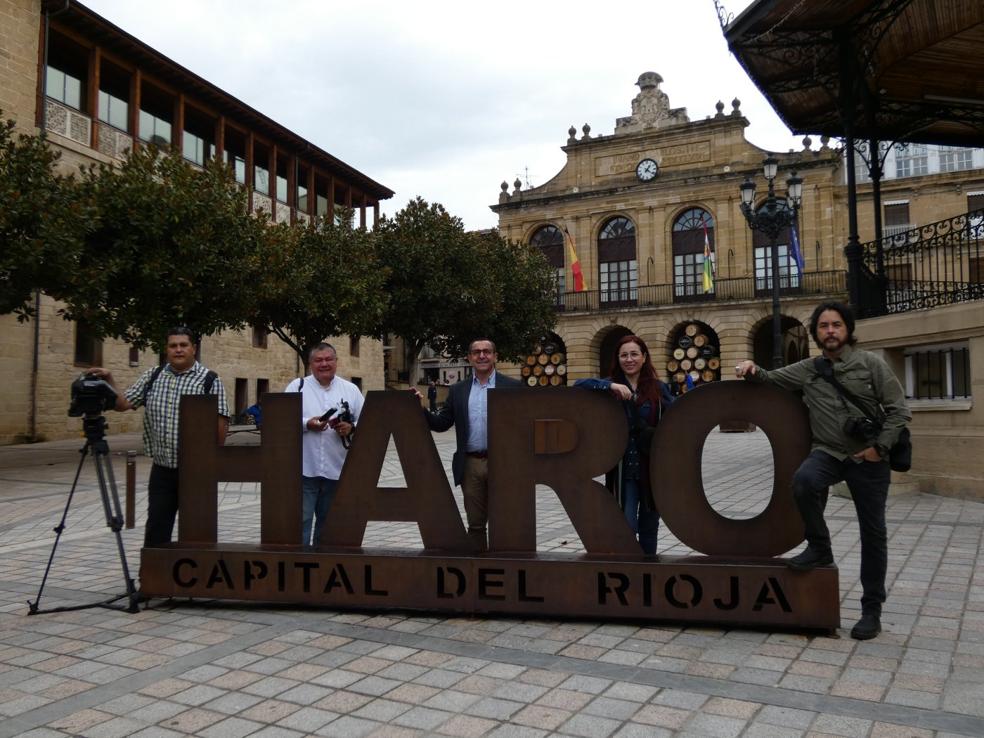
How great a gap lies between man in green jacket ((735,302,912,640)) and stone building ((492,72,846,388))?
34.4 meters

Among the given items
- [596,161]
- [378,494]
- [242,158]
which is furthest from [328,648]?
[596,161]

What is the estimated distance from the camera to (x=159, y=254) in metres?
15.4

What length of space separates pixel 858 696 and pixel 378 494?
2.89 m

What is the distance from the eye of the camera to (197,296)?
15961 millimetres

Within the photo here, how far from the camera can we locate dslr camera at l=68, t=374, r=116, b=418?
4762 mm

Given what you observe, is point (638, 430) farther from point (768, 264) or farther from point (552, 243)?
point (552, 243)

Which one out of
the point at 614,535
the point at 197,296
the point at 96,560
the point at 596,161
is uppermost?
the point at 596,161

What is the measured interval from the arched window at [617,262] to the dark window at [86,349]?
26548 mm

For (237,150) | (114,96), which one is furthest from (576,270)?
(114,96)

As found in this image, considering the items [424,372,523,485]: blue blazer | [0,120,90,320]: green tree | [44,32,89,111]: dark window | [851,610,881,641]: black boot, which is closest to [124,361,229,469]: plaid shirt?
[424,372,523,485]: blue blazer

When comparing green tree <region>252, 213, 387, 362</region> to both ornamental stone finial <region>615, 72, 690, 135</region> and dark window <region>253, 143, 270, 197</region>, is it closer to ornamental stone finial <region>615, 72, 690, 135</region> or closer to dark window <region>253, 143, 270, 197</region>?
dark window <region>253, 143, 270, 197</region>

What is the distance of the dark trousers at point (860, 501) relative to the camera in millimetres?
4082

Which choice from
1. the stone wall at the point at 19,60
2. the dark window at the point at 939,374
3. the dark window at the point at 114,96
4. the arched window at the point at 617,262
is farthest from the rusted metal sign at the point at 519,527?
the arched window at the point at 617,262

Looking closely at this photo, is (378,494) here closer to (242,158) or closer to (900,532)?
(900,532)
